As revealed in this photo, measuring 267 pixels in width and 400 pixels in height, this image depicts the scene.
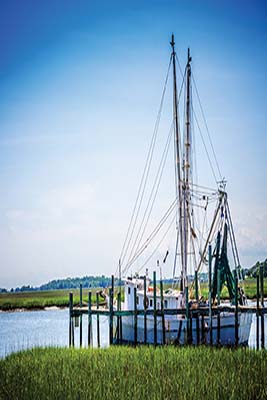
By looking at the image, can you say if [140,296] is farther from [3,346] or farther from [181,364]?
[181,364]

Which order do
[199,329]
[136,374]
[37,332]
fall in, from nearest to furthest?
[136,374] < [199,329] < [37,332]

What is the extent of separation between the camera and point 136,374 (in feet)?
65.0

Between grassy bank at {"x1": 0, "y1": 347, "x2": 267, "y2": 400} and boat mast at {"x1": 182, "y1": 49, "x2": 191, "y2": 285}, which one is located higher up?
boat mast at {"x1": 182, "y1": 49, "x2": 191, "y2": 285}

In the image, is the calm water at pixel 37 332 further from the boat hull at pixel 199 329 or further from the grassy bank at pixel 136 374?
the grassy bank at pixel 136 374

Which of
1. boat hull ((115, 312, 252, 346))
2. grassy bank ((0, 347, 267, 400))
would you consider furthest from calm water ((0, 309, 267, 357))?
grassy bank ((0, 347, 267, 400))

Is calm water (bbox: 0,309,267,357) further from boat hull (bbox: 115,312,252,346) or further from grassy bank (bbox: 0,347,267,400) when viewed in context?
grassy bank (bbox: 0,347,267,400)

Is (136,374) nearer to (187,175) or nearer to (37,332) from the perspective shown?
(187,175)

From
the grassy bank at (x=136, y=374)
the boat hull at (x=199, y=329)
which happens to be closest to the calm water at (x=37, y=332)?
the boat hull at (x=199, y=329)

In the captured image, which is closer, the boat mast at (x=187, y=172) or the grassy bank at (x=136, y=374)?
the grassy bank at (x=136, y=374)

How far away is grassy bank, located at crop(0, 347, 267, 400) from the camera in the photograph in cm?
1711

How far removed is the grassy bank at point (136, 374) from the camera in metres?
17.1

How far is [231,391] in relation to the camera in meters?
17.0

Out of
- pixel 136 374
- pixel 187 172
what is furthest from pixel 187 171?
pixel 136 374

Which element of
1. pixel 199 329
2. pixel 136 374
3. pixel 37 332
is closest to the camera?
pixel 136 374
